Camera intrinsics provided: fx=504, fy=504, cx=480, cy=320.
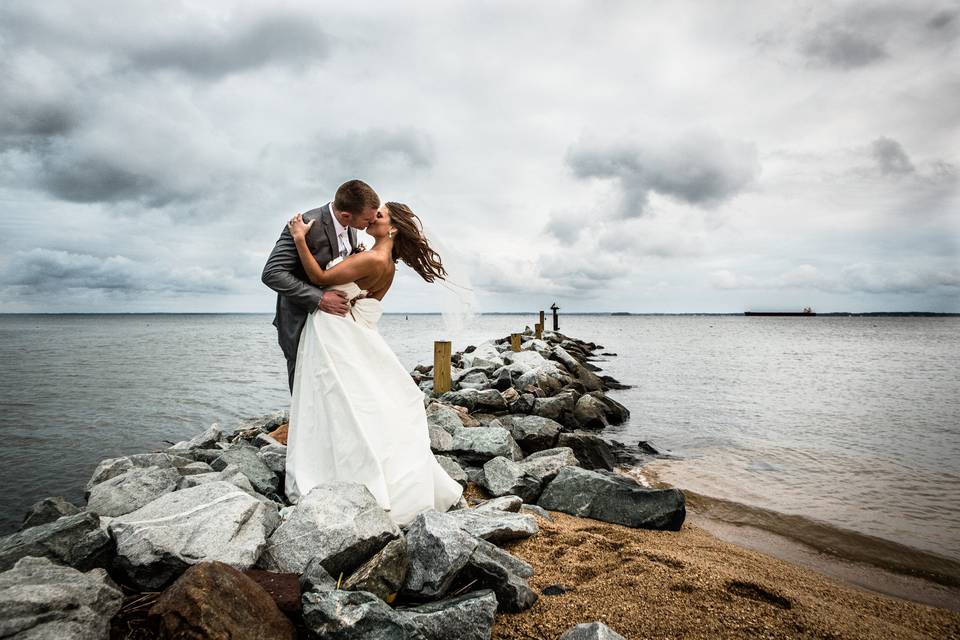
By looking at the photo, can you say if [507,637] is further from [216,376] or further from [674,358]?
[674,358]

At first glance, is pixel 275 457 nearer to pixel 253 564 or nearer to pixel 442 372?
pixel 253 564

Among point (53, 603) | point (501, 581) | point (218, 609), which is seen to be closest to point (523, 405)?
point (501, 581)

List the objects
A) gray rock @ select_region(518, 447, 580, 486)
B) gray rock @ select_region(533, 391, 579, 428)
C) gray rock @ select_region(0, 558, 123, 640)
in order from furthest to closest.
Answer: gray rock @ select_region(533, 391, 579, 428) → gray rock @ select_region(518, 447, 580, 486) → gray rock @ select_region(0, 558, 123, 640)

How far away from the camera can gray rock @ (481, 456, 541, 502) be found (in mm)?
5371

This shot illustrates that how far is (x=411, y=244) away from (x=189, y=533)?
257cm

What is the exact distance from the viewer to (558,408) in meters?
Answer: 11.2

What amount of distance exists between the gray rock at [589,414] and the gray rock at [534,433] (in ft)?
10.4

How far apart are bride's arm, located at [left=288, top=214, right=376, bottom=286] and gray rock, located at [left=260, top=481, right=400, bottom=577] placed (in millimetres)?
1591

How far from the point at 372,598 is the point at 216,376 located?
1905 cm

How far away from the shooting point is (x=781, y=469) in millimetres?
8594

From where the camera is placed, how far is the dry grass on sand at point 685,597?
9.54 feet

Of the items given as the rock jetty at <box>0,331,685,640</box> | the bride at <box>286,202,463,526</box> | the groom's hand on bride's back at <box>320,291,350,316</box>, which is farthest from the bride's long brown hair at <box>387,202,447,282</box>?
the rock jetty at <box>0,331,685,640</box>

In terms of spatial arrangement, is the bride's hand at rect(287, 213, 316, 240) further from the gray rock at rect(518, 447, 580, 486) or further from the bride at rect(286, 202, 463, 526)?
the gray rock at rect(518, 447, 580, 486)

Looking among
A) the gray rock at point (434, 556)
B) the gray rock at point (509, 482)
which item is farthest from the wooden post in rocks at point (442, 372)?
the gray rock at point (434, 556)
